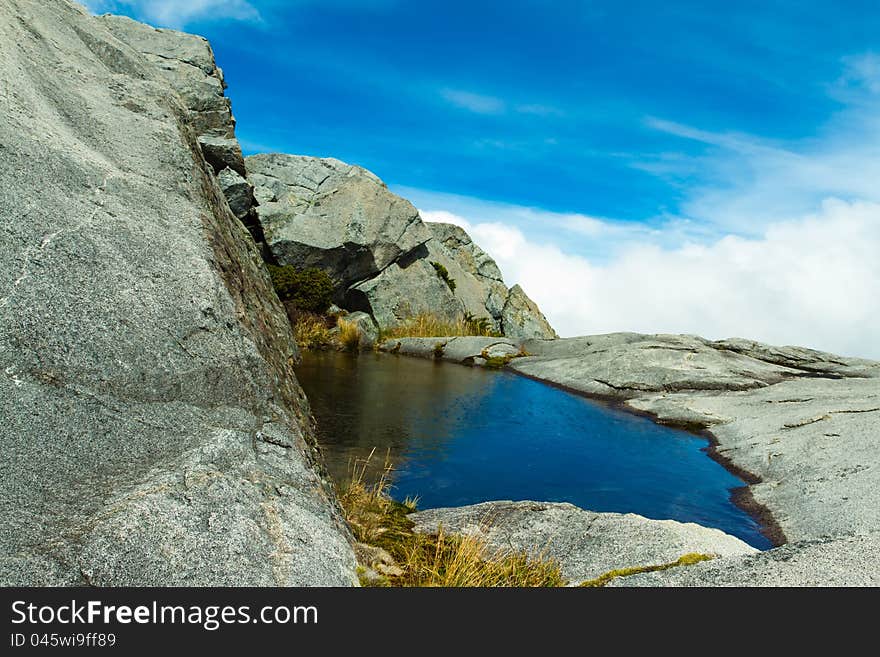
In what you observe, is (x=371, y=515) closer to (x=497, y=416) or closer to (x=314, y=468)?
(x=314, y=468)

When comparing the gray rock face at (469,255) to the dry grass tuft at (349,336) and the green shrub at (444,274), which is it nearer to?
the green shrub at (444,274)

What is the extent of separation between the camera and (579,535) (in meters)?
8.05

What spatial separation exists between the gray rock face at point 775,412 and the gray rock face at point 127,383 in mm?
4131

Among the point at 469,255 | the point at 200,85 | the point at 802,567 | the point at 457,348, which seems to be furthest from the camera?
the point at 469,255

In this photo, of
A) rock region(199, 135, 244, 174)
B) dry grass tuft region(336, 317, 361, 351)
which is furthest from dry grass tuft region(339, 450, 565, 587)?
rock region(199, 135, 244, 174)

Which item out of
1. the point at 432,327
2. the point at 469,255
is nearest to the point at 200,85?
the point at 432,327

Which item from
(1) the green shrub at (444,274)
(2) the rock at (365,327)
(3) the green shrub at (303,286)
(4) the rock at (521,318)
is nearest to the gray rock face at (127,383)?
(3) the green shrub at (303,286)

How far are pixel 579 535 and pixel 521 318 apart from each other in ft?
134

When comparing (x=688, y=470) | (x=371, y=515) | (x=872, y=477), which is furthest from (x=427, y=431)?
(x=872, y=477)

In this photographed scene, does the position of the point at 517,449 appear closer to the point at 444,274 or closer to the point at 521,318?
the point at 444,274

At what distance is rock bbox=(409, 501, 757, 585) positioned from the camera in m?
7.13

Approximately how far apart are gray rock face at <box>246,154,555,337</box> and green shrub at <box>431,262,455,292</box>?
194 millimetres

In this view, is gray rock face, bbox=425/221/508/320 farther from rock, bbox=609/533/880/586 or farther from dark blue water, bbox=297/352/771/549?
rock, bbox=609/533/880/586

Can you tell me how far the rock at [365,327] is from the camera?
3597cm
